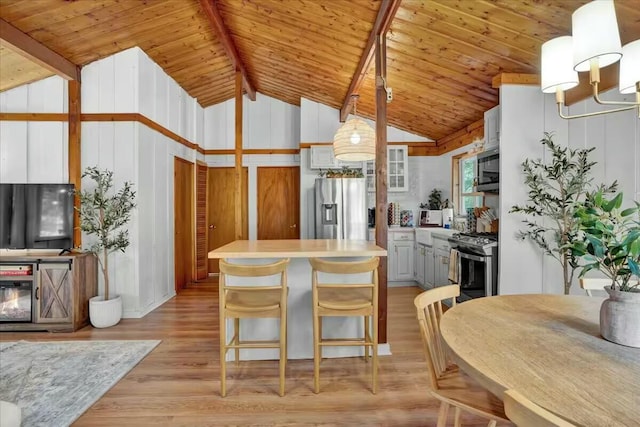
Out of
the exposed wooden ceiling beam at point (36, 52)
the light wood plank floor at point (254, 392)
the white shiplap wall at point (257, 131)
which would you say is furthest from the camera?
the white shiplap wall at point (257, 131)

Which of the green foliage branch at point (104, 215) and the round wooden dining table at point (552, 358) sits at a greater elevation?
the green foliage branch at point (104, 215)

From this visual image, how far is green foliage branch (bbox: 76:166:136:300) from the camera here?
377cm

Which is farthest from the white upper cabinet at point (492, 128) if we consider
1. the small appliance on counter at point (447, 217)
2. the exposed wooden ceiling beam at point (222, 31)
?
the exposed wooden ceiling beam at point (222, 31)

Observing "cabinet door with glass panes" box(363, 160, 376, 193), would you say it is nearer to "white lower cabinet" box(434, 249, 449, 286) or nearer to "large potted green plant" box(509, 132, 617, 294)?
"white lower cabinet" box(434, 249, 449, 286)

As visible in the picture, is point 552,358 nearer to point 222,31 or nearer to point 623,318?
point 623,318

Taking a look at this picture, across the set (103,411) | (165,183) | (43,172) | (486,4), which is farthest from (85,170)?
(486,4)

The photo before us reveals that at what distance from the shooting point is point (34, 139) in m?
4.03

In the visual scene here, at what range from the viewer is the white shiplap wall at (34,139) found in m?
4.01

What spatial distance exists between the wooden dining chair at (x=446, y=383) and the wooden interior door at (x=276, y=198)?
4.96 metres

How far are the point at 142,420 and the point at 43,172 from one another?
131 inches

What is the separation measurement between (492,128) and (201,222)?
4827 mm

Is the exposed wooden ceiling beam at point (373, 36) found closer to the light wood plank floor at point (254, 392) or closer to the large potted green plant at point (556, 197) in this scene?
the large potted green plant at point (556, 197)

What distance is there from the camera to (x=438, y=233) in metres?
4.86

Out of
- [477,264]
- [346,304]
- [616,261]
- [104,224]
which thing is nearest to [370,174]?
[477,264]
